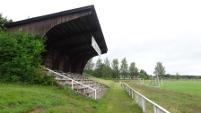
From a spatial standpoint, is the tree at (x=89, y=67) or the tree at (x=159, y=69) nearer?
the tree at (x=89, y=67)

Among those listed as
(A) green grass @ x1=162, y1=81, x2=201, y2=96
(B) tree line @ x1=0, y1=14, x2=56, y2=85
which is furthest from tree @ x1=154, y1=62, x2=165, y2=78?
(B) tree line @ x1=0, y1=14, x2=56, y2=85

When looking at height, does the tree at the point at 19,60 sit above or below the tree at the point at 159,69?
below

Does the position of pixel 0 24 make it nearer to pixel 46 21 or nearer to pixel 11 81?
pixel 46 21

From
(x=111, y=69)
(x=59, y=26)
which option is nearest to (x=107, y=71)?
(x=111, y=69)

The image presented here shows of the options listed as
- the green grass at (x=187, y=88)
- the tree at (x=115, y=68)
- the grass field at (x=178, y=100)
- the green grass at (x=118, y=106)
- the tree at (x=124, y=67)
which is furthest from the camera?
the tree at (x=124, y=67)

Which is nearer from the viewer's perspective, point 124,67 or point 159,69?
point 124,67

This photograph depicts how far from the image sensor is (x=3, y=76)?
33.0 ft

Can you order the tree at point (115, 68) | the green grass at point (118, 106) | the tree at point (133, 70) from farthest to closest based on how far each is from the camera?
the tree at point (133, 70), the tree at point (115, 68), the green grass at point (118, 106)

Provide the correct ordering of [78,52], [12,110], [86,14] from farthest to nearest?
[78,52], [86,14], [12,110]

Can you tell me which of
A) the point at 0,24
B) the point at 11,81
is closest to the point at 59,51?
the point at 0,24

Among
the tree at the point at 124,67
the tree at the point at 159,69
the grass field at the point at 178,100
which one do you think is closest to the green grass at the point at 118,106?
the grass field at the point at 178,100

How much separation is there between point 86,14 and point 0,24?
6879 mm

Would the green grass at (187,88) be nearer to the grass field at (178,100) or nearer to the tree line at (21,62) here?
the grass field at (178,100)

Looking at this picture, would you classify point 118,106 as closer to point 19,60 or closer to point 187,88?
point 19,60
